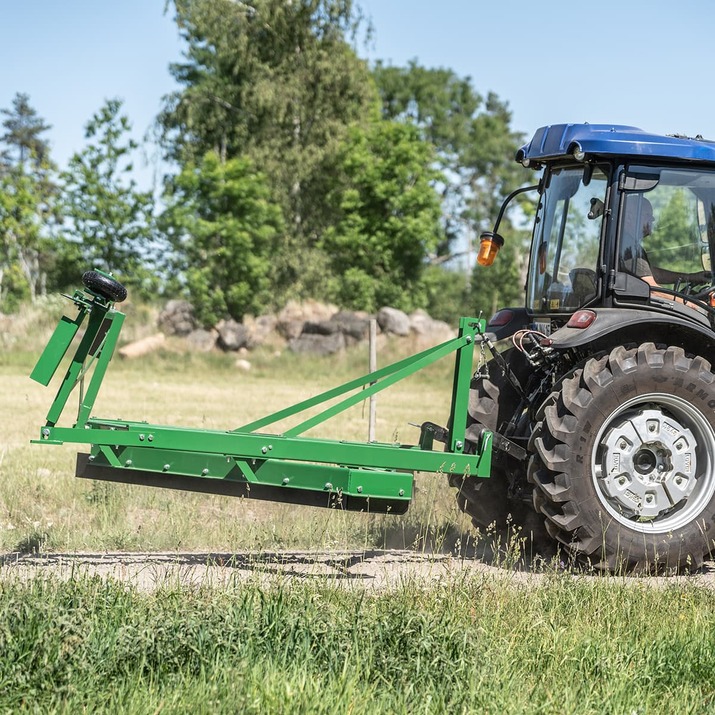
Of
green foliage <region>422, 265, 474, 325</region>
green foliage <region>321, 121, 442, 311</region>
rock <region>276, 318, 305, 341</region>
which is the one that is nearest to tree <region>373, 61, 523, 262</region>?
green foliage <region>422, 265, 474, 325</region>

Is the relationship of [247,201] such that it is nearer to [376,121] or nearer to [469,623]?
[376,121]

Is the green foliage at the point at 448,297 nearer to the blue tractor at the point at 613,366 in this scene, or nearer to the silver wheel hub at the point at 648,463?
the blue tractor at the point at 613,366

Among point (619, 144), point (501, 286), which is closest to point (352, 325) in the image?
point (501, 286)

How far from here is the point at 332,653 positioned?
4.08m

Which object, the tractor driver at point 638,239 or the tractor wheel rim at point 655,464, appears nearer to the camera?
the tractor wheel rim at point 655,464

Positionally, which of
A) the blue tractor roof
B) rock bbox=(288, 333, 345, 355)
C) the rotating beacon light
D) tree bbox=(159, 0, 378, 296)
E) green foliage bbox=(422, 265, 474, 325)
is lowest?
rock bbox=(288, 333, 345, 355)

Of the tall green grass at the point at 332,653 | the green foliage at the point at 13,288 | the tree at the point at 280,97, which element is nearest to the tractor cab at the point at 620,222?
the tall green grass at the point at 332,653

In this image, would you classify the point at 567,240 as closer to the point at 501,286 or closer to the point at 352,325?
the point at 352,325

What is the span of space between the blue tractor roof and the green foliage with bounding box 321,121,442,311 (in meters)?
31.5

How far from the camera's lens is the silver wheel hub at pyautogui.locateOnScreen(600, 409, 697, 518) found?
6.11 meters

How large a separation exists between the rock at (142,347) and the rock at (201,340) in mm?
764

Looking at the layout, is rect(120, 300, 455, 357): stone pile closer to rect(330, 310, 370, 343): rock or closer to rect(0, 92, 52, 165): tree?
rect(330, 310, 370, 343): rock

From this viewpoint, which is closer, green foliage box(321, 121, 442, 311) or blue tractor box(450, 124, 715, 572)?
blue tractor box(450, 124, 715, 572)

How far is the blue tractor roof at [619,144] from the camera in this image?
6180 millimetres
